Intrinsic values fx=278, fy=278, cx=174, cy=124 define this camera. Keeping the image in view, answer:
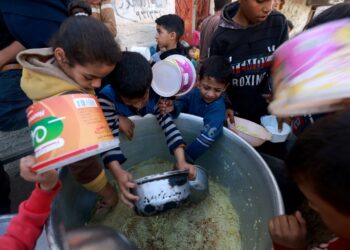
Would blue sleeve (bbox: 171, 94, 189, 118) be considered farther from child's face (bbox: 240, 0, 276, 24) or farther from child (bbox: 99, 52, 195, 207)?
child's face (bbox: 240, 0, 276, 24)

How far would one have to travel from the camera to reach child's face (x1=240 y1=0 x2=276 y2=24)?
1269 millimetres

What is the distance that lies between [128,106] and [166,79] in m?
0.23

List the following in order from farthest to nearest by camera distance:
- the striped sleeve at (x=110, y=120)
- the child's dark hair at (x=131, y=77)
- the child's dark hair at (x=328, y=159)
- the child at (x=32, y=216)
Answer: the striped sleeve at (x=110, y=120) → the child's dark hair at (x=131, y=77) → the child at (x=32, y=216) → the child's dark hair at (x=328, y=159)

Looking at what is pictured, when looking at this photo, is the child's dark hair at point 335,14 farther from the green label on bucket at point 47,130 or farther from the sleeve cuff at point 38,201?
the sleeve cuff at point 38,201

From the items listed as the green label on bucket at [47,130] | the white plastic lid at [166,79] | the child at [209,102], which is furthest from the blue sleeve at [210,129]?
the green label on bucket at [47,130]

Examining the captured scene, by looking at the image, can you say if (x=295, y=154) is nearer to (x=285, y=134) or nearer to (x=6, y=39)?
(x=285, y=134)

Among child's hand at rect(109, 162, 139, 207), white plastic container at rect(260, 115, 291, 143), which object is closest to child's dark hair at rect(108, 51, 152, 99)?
child's hand at rect(109, 162, 139, 207)

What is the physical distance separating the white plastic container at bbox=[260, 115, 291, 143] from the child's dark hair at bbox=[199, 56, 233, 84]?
0.39m

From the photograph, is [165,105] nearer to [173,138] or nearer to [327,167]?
[173,138]

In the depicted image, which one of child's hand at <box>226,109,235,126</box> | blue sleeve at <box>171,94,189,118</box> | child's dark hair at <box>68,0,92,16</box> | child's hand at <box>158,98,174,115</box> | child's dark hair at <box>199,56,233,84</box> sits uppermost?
child's dark hair at <box>68,0,92,16</box>

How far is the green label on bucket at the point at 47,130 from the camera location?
0.60 meters

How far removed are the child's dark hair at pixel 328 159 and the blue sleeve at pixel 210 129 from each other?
732mm

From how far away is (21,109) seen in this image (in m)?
1.37

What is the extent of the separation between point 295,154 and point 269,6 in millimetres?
967
